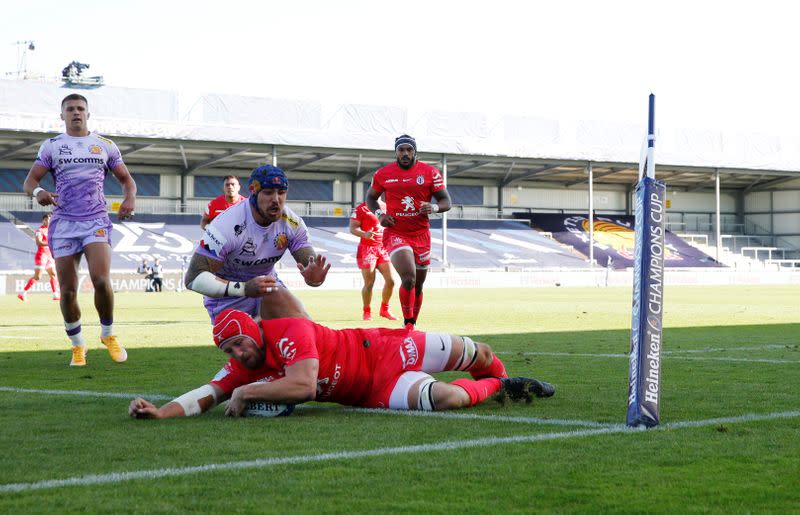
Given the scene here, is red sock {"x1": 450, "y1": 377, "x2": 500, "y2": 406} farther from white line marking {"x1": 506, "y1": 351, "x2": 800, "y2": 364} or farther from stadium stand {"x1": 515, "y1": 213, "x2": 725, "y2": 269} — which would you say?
stadium stand {"x1": 515, "y1": 213, "x2": 725, "y2": 269}

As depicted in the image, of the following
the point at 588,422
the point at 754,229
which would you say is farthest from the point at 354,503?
the point at 754,229

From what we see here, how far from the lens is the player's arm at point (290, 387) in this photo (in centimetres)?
542

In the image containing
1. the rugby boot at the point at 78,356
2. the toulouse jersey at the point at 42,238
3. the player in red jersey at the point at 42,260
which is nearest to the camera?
the rugby boot at the point at 78,356

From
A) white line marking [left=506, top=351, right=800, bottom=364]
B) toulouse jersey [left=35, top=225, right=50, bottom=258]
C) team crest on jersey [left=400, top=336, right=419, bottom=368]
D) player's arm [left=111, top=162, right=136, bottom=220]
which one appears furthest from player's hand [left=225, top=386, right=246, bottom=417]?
toulouse jersey [left=35, top=225, right=50, bottom=258]

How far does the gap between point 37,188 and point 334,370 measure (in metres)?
4.57

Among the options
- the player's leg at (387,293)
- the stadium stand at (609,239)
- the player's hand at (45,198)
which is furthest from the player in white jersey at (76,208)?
the stadium stand at (609,239)

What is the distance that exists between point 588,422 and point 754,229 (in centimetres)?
6962

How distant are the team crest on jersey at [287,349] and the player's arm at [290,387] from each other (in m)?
0.05

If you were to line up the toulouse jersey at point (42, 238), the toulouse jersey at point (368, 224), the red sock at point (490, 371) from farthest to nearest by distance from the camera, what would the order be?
the toulouse jersey at point (42, 238), the toulouse jersey at point (368, 224), the red sock at point (490, 371)

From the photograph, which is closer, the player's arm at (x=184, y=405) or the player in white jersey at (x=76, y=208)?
the player's arm at (x=184, y=405)

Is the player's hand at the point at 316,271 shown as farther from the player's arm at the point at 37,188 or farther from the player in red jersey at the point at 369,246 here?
the player in red jersey at the point at 369,246

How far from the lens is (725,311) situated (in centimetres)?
1978

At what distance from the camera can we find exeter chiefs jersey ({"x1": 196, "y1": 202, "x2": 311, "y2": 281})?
6828 millimetres

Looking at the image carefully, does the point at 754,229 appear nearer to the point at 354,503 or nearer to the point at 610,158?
the point at 610,158
